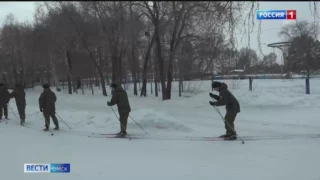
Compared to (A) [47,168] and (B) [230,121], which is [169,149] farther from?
(A) [47,168]

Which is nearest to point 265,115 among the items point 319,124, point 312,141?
point 319,124

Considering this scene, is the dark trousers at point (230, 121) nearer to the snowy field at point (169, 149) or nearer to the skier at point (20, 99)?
the snowy field at point (169, 149)

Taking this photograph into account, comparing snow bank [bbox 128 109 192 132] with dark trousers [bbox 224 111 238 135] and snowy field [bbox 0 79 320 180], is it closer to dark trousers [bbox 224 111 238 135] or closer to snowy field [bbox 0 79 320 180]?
snowy field [bbox 0 79 320 180]

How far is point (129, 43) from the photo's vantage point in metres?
28.8

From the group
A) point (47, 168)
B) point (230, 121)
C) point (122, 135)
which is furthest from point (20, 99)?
point (230, 121)

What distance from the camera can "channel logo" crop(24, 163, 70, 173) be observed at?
23.0ft

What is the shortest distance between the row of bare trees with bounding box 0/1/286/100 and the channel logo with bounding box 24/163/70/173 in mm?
3602

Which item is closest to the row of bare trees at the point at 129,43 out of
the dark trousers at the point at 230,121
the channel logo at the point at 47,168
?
the dark trousers at the point at 230,121

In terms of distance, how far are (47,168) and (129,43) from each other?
22253 millimetres

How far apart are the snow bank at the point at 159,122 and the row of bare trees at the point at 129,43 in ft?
9.70

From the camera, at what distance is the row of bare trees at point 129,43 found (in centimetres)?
1227

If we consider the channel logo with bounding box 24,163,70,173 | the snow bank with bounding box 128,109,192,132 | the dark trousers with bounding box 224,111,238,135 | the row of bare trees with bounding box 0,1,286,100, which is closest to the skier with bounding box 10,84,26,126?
the row of bare trees with bounding box 0,1,286,100

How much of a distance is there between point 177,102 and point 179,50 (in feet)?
24.8

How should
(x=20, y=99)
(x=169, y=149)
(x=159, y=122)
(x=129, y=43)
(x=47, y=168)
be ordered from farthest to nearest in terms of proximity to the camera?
(x=129, y=43)
(x=20, y=99)
(x=159, y=122)
(x=169, y=149)
(x=47, y=168)
